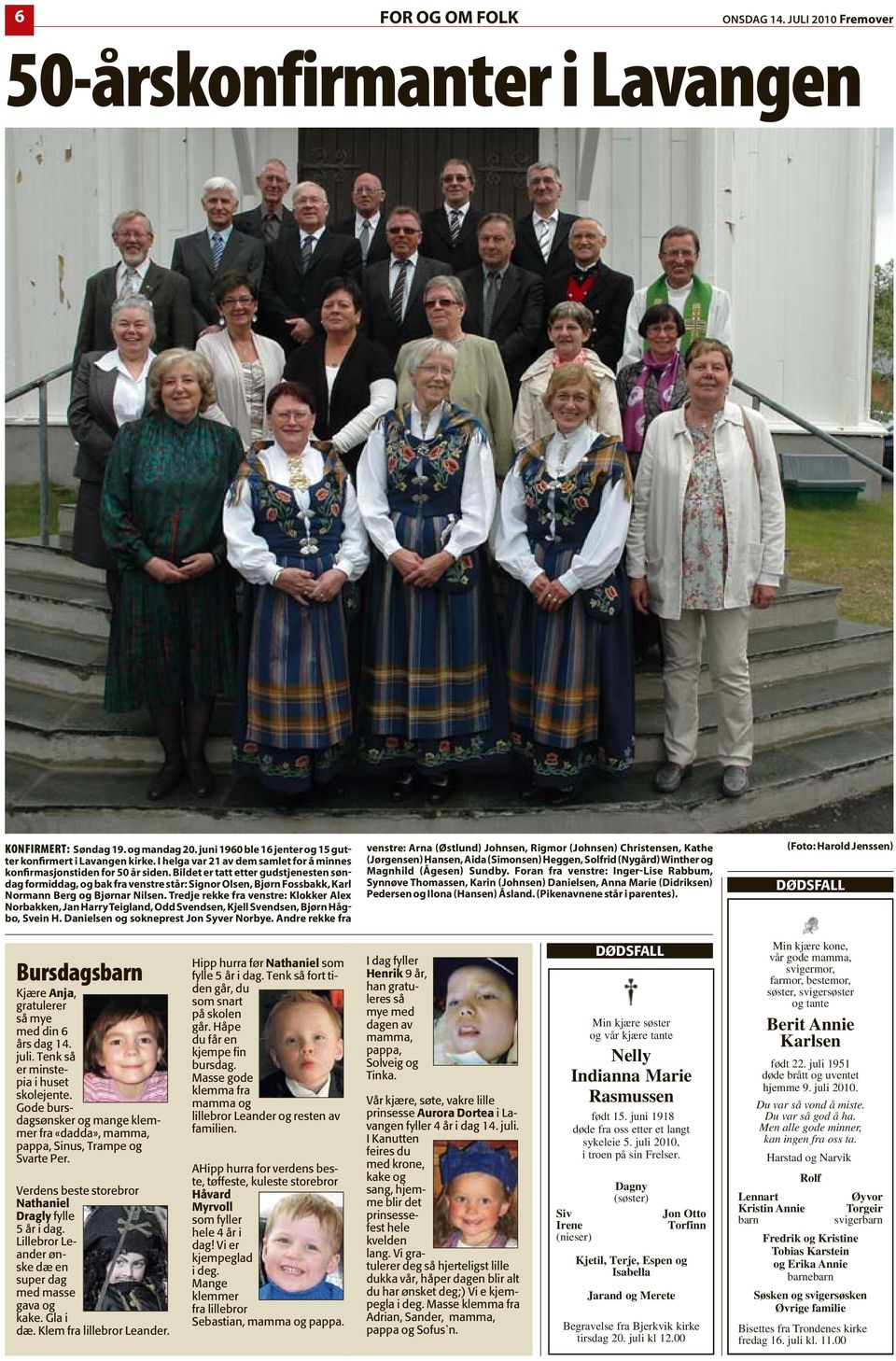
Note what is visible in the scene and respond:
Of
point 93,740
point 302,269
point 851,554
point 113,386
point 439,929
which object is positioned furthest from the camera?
point 851,554

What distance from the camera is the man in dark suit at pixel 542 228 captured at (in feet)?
16.0

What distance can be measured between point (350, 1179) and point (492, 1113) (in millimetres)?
425

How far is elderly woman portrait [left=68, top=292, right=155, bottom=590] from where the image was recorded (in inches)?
160

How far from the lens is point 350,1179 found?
3457mm

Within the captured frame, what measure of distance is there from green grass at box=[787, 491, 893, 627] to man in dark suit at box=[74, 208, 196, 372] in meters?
2.88

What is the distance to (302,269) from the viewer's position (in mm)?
4809

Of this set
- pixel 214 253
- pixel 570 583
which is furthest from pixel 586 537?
pixel 214 253

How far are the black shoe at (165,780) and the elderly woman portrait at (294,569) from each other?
1.19 ft

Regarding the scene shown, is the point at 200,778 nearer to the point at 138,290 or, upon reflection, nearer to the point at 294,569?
the point at 294,569

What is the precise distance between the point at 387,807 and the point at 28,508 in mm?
3400

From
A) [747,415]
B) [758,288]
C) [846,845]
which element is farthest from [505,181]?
[846,845]
